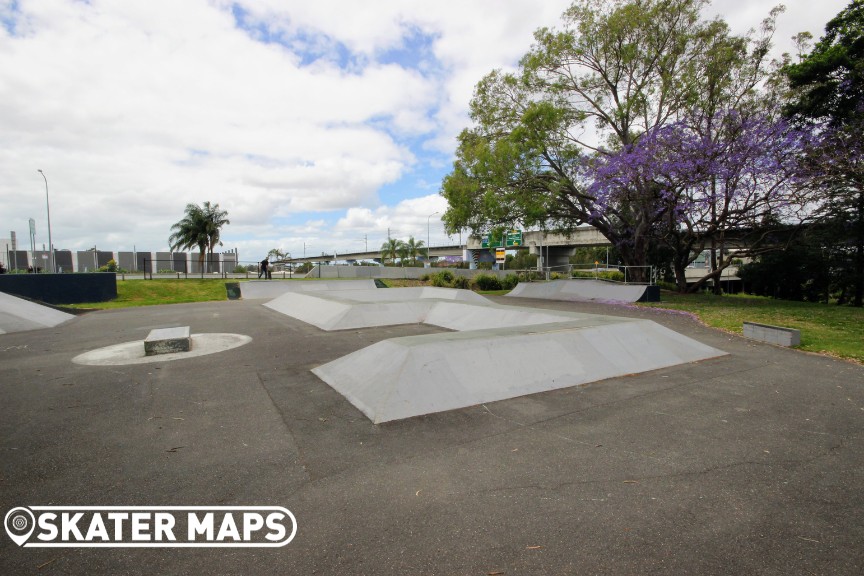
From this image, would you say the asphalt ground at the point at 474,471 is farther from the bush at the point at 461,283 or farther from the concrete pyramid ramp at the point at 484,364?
the bush at the point at 461,283

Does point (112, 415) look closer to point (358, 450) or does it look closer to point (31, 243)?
point (358, 450)

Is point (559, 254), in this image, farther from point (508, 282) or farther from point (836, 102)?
point (836, 102)

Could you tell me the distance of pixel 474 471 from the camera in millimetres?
3717

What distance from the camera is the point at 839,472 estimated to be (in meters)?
3.63

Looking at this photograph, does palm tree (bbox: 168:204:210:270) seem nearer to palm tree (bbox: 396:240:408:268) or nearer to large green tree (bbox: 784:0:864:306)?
palm tree (bbox: 396:240:408:268)

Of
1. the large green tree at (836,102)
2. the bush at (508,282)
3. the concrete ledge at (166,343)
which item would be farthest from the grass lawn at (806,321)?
the concrete ledge at (166,343)

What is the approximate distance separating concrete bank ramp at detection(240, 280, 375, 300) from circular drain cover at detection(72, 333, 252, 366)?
1423 centimetres

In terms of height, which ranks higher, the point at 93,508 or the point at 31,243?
the point at 31,243

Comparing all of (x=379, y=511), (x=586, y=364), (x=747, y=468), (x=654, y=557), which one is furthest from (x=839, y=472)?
(x=379, y=511)

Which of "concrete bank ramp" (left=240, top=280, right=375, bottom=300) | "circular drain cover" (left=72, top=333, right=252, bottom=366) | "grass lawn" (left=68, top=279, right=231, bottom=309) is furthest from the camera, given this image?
"concrete bank ramp" (left=240, top=280, right=375, bottom=300)

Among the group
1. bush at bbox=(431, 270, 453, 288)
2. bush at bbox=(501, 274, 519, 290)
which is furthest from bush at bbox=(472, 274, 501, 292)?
bush at bbox=(431, 270, 453, 288)

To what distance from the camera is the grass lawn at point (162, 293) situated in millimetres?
20884

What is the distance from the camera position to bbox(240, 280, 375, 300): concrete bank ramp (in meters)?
25.0

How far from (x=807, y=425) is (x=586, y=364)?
2.79 metres
